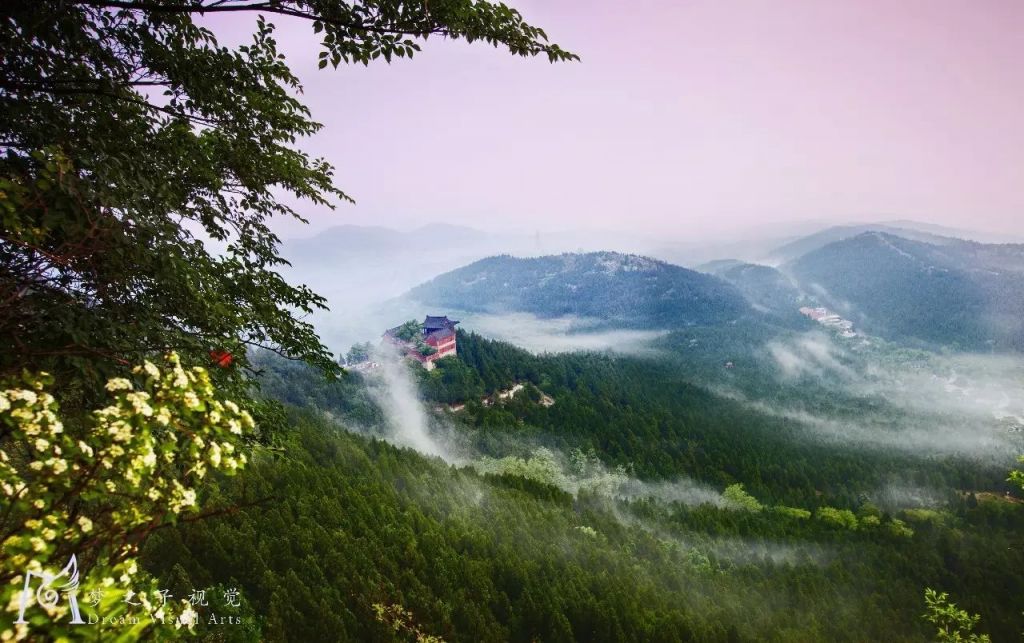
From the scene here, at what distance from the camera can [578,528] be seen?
136 ft

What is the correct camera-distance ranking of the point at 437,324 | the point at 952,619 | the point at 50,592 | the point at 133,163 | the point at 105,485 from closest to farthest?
1. the point at 50,592
2. the point at 105,485
3. the point at 133,163
4. the point at 952,619
5. the point at 437,324

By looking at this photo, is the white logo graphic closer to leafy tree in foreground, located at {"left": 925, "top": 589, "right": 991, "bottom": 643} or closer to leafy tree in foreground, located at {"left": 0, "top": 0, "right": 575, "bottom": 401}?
leafy tree in foreground, located at {"left": 0, "top": 0, "right": 575, "bottom": 401}

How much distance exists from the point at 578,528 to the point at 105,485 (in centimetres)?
4262

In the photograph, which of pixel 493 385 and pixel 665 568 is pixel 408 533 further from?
pixel 493 385

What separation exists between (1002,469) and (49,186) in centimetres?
14559

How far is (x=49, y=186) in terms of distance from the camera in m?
4.12

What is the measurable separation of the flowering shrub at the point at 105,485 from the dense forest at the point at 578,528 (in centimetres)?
73

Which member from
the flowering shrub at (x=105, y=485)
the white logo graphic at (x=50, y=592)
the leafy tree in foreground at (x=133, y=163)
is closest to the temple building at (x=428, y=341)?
the leafy tree in foreground at (x=133, y=163)

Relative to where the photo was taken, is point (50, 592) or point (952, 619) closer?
point (50, 592)

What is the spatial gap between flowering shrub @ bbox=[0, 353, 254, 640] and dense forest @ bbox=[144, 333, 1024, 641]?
2.39ft

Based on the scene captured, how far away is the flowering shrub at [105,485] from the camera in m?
2.81

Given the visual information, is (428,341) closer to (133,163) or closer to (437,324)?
(437,324)

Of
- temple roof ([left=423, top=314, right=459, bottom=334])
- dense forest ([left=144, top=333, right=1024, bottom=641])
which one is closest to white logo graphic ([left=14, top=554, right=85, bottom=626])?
dense forest ([left=144, top=333, right=1024, bottom=641])

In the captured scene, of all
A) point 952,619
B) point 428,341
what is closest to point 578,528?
point 952,619
